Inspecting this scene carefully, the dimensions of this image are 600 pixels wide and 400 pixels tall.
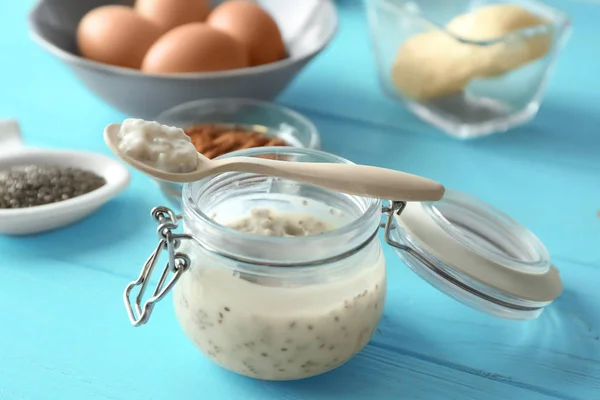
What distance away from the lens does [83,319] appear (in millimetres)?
670

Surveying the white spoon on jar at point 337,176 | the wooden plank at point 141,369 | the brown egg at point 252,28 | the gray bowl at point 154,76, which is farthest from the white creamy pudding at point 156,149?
the brown egg at point 252,28

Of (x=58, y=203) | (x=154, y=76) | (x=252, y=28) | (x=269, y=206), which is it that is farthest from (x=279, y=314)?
(x=252, y=28)

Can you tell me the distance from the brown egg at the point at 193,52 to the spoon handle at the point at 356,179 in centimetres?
40

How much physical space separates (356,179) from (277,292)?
0.10 m

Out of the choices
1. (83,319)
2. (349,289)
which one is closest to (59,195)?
(83,319)

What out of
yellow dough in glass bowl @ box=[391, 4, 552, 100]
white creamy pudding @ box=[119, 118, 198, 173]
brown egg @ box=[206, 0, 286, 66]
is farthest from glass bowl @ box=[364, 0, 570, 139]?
white creamy pudding @ box=[119, 118, 198, 173]

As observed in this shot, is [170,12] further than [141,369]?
Yes

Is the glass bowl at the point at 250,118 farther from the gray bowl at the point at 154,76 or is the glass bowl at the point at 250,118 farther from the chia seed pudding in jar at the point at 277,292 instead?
the chia seed pudding in jar at the point at 277,292

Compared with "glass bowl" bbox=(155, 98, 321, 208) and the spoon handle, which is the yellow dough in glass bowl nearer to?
"glass bowl" bbox=(155, 98, 321, 208)

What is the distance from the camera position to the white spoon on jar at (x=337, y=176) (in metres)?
0.54

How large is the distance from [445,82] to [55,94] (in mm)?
558

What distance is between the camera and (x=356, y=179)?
1.76ft

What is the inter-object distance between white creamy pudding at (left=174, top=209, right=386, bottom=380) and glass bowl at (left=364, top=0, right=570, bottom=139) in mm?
468

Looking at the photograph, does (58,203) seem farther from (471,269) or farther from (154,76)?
(471,269)
